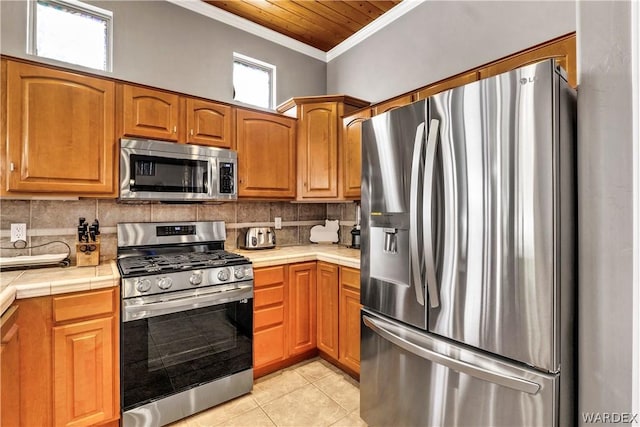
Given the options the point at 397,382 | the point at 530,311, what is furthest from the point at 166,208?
the point at 530,311

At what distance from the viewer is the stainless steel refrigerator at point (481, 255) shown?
1.11 meters

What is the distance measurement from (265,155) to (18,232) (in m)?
1.69

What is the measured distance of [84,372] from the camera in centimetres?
165

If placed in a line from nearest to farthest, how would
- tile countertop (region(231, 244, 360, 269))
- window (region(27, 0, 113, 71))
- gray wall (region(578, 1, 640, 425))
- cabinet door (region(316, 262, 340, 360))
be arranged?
gray wall (region(578, 1, 640, 425))
window (region(27, 0, 113, 71))
tile countertop (region(231, 244, 360, 269))
cabinet door (region(316, 262, 340, 360))

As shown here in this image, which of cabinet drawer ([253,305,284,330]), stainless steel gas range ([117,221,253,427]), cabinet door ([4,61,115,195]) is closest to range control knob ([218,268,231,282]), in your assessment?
stainless steel gas range ([117,221,253,427])

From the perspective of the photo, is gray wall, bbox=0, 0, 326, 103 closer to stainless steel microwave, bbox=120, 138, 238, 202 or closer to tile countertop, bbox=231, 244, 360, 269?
stainless steel microwave, bbox=120, 138, 238, 202

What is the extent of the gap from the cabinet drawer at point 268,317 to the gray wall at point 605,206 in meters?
1.77

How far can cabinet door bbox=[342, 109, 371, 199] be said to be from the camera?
103 inches

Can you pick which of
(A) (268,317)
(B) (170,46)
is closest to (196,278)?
(A) (268,317)

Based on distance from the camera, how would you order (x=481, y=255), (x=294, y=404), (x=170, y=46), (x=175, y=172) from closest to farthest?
(x=481, y=255), (x=294, y=404), (x=175, y=172), (x=170, y=46)

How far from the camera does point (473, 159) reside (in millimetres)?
1274

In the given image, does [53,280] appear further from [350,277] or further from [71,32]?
[71,32]

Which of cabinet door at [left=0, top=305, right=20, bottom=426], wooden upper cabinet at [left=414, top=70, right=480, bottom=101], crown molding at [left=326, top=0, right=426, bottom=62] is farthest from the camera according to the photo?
crown molding at [left=326, top=0, right=426, bottom=62]

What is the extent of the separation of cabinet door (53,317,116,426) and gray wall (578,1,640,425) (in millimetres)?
2167
